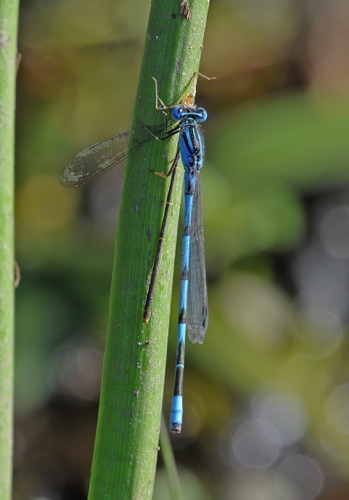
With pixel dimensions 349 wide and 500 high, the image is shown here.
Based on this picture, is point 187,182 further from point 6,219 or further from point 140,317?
point 140,317

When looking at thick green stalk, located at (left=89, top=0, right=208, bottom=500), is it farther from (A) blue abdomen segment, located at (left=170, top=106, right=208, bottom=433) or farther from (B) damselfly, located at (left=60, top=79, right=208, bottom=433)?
(A) blue abdomen segment, located at (left=170, top=106, right=208, bottom=433)

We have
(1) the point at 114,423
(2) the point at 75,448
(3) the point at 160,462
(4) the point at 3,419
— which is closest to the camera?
(1) the point at 114,423

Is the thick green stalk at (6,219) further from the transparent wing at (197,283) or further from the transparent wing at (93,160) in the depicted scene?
the transparent wing at (197,283)

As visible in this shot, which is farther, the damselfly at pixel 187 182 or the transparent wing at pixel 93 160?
the transparent wing at pixel 93 160

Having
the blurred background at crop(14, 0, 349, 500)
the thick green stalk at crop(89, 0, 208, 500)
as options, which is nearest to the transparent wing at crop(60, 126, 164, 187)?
the thick green stalk at crop(89, 0, 208, 500)

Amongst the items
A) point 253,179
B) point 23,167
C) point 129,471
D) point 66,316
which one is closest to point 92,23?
point 23,167

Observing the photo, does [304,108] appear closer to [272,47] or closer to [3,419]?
[272,47]

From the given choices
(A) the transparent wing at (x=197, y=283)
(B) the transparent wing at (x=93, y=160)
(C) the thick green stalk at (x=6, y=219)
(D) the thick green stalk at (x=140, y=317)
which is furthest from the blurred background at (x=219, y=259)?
(D) the thick green stalk at (x=140, y=317)

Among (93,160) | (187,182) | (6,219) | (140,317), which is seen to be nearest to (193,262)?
(187,182)
